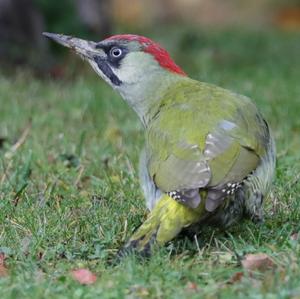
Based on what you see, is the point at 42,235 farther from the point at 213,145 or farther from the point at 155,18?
the point at 155,18

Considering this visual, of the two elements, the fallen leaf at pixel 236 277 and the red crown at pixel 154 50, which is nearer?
the fallen leaf at pixel 236 277

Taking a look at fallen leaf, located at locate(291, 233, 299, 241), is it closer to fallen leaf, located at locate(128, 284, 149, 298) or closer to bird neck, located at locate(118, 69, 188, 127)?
fallen leaf, located at locate(128, 284, 149, 298)

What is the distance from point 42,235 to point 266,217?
1137mm

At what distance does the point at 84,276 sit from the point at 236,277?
0.63 m

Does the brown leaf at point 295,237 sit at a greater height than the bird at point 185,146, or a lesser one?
lesser

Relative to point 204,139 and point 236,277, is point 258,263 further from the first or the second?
point 204,139

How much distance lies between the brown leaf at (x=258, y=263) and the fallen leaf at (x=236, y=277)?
0.16 feet

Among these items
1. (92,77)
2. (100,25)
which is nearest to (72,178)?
(92,77)

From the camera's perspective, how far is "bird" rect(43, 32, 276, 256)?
4383 millimetres

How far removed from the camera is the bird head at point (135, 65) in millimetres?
5258

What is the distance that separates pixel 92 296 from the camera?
153 inches

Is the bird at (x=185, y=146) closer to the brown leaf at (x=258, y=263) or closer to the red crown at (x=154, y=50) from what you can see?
the red crown at (x=154, y=50)

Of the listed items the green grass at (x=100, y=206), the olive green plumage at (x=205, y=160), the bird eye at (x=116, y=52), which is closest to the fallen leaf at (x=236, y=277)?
the green grass at (x=100, y=206)

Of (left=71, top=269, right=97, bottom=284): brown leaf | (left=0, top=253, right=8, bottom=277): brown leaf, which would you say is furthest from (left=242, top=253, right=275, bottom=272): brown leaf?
(left=0, top=253, right=8, bottom=277): brown leaf
